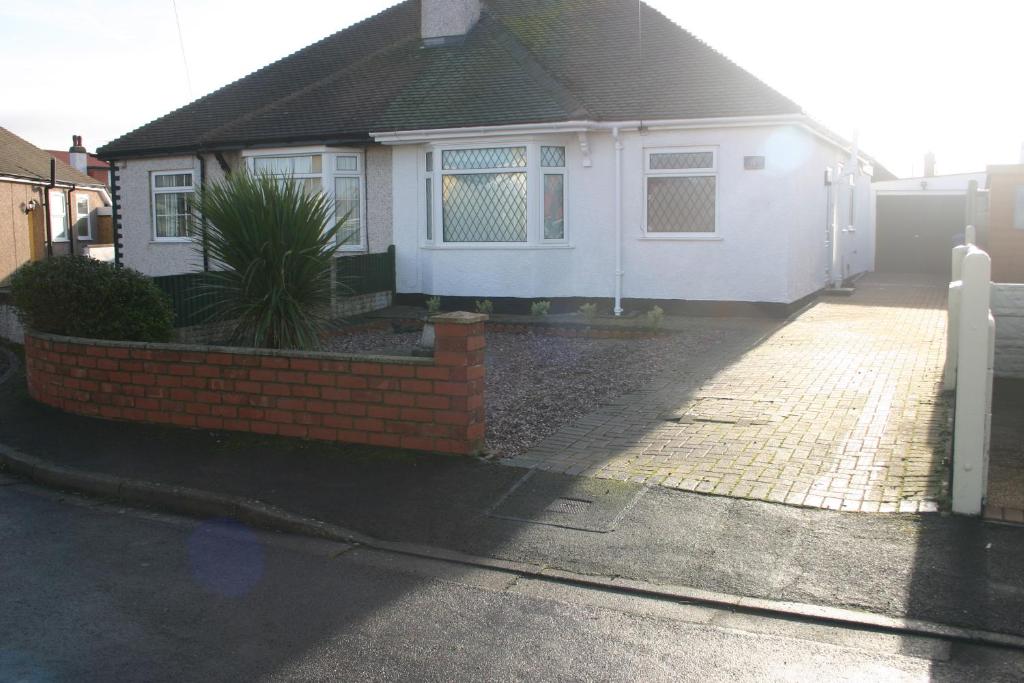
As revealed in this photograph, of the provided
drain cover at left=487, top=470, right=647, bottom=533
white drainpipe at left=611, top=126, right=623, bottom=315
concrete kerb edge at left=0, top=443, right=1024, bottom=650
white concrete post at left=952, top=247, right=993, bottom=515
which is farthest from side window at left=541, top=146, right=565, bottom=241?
white concrete post at left=952, top=247, right=993, bottom=515

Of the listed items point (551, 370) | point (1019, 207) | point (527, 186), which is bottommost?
point (551, 370)

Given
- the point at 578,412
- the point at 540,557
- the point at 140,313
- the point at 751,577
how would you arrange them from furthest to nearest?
1. the point at 140,313
2. the point at 578,412
3. the point at 540,557
4. the point at 751,577

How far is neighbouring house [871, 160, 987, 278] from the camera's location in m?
27.0

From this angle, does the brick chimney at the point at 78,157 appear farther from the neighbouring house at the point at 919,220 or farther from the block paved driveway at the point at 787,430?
the block paved driveway at the point at 787,430

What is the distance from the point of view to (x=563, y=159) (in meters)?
16.1

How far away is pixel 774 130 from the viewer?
1484cm

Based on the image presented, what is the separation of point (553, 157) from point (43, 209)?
935 inches

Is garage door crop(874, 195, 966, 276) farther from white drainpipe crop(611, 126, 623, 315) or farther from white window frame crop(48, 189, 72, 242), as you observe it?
white window frame crop(48, 189, 72, 242)

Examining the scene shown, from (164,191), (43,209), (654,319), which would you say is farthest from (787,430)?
(43,209)

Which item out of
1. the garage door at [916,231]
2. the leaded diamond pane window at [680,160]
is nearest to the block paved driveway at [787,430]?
the leaded diamond pane window at [680,160]

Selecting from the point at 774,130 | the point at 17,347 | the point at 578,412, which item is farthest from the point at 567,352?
the point at 17,347

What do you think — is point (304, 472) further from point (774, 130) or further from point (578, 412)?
point (774, 130)

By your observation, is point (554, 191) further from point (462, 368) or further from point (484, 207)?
point (462, 368)

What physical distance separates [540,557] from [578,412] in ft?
11.5
